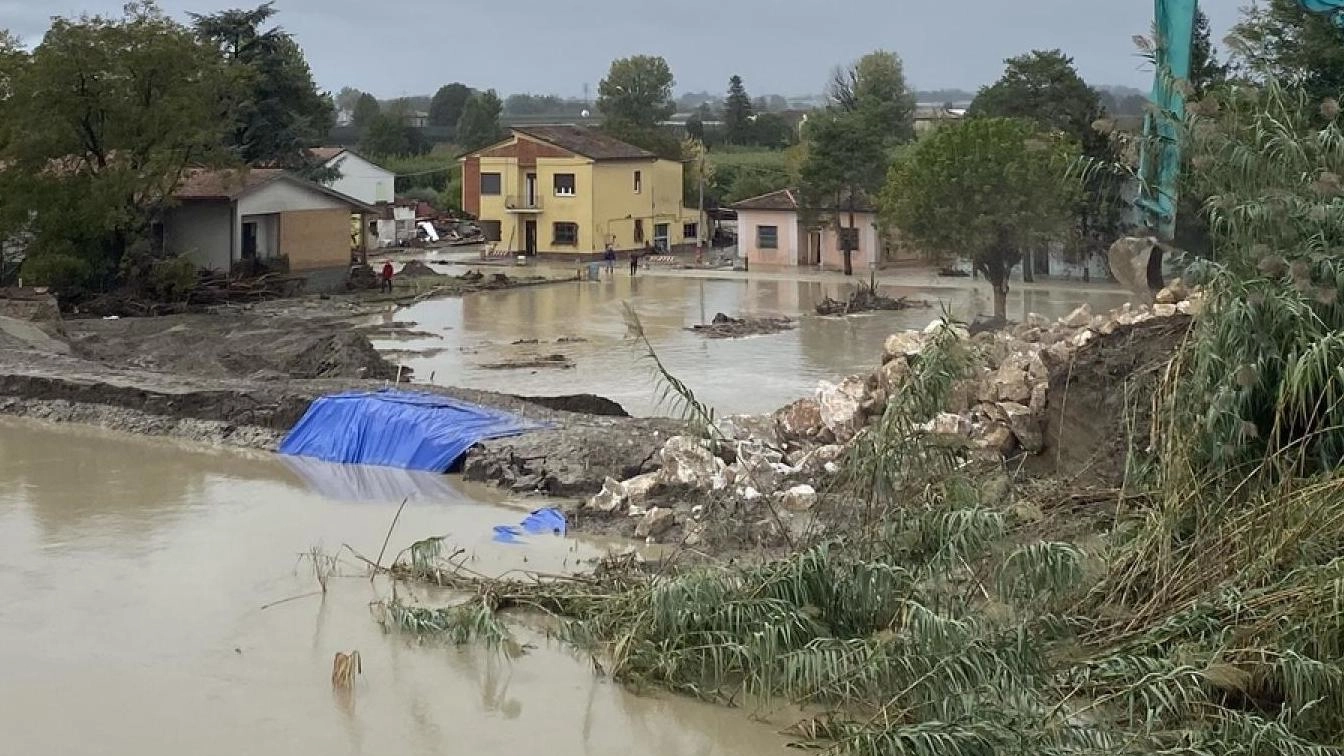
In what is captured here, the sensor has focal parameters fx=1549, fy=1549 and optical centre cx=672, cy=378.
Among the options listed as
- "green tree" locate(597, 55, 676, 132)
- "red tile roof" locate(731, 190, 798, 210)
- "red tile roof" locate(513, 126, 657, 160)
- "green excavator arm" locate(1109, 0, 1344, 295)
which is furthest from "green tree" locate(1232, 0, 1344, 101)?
"green tree" locate(597, 55, 676, 132)

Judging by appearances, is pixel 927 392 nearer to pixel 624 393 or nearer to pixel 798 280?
pixel 624 393

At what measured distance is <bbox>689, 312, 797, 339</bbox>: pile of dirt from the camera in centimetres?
3066

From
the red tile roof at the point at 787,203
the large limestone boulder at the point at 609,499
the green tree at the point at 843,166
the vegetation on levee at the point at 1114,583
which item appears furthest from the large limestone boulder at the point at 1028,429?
the red tile roof at the point at 787,203

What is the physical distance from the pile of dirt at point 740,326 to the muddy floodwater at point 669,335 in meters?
0.36

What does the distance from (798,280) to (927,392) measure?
34.4m

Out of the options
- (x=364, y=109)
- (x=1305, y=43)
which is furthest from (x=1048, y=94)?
(x=364, y=109)

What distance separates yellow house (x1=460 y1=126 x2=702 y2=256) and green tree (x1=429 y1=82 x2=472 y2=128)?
242ft

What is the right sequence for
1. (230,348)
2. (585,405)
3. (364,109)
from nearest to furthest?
(585,405)
(230,348)
(364,109)

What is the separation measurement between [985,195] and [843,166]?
11252 millimetres

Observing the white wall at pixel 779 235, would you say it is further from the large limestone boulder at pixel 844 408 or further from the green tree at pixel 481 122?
the green tree at pixel 481 122

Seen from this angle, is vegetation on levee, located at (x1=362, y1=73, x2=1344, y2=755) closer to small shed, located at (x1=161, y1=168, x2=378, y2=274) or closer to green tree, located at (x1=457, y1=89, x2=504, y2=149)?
small shed, located at (x1=161, y1=168, x2=378, y2=274)

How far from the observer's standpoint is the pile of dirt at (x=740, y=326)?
101 ft

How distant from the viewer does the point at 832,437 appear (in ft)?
51.9

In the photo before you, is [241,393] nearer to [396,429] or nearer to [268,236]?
[396,429]
